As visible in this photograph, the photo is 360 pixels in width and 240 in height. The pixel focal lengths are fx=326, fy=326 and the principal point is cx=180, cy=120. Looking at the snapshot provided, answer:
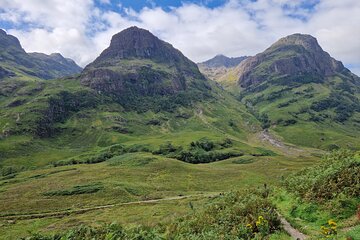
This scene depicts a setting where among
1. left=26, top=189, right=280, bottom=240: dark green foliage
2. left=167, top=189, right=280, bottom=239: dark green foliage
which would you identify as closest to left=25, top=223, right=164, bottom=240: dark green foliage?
left=26, top=189, right=280, bottom=240: dark green foliage

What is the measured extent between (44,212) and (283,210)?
10288cm

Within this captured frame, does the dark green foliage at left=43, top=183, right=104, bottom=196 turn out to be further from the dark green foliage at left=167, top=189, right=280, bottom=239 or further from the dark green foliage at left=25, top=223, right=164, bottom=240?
the dark green foliage at left=25, top=223, right=164, bottom=240

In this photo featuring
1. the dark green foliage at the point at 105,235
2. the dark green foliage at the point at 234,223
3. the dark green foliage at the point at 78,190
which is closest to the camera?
the dark green foliage at the point at 234,223

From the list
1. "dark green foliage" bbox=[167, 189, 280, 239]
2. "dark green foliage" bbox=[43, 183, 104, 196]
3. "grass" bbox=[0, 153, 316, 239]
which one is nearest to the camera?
"dark green foliage" bbox=[167, 189, 280, 239]

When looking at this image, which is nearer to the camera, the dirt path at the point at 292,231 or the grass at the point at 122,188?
the dirt path at the point at 292,231

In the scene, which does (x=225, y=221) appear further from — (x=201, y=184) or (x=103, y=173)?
(x=103, y=173)

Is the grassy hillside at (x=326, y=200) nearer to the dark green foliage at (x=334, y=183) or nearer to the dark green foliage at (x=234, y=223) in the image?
the dark green foliage at (x=334, y=183)

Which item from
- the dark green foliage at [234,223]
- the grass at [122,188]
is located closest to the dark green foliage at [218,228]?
the dark green foliage at [234,223]

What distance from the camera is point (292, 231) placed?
1184 inches

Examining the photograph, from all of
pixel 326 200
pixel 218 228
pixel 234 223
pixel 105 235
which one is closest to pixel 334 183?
pixel 326 200

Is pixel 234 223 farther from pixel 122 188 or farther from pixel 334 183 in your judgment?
pixel 122 188

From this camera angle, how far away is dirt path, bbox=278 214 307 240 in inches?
1125

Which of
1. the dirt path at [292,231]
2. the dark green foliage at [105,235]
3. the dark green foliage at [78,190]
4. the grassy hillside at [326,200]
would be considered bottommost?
the dark green foliage at [78,190]

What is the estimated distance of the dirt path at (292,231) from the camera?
93.7 ft
